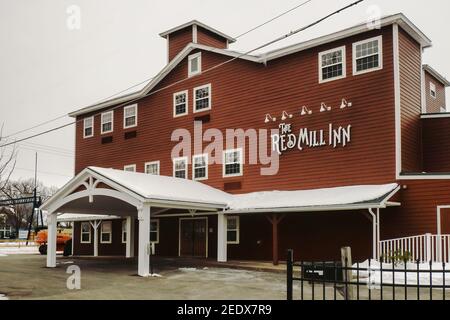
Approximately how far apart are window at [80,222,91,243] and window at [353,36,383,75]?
821 inches

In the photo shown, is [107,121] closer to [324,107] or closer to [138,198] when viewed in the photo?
[138,198]

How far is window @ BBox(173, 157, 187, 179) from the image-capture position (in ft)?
91.1

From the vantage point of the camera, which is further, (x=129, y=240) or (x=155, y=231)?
(x=155, y=231)

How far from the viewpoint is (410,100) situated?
21.8 meters

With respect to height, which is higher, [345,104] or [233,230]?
[345,104]

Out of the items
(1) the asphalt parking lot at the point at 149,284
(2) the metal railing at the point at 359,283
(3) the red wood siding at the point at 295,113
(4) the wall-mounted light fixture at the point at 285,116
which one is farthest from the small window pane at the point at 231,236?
(2) the metal railing at the point at 359,283

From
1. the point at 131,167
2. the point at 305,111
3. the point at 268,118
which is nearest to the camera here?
the point at 305,111

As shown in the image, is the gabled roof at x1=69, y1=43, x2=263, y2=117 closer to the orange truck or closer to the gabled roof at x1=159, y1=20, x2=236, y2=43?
the gabled roof at x1=159, y1=20, x2=236, y2=43

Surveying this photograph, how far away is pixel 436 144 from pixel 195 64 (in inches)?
493

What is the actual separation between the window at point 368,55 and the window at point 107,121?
15849mm

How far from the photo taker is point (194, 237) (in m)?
27.9

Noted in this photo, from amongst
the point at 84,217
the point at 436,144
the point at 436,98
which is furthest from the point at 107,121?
the point at 436,144

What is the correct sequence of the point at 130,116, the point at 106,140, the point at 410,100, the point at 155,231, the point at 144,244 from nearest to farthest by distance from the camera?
the point at 144,244
the point at 410,100
the point at 155,231
the point at 130,116
the point at 106,140

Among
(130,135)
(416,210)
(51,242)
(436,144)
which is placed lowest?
(51,242)
